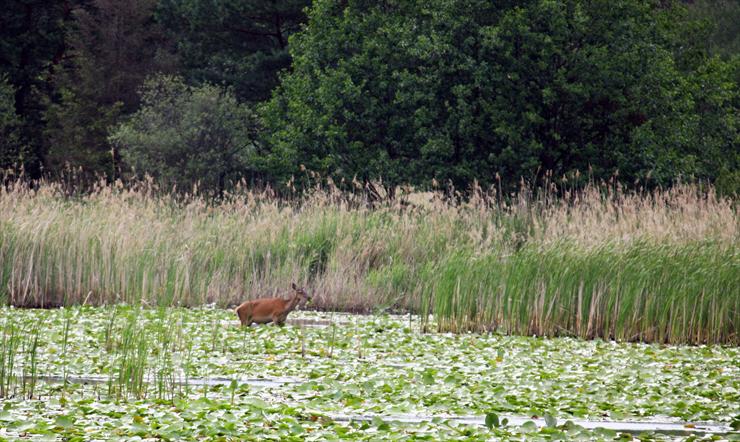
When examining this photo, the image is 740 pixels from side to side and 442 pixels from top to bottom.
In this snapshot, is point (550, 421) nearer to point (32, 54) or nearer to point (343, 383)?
point (343, 383)

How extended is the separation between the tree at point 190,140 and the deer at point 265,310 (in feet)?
67.2

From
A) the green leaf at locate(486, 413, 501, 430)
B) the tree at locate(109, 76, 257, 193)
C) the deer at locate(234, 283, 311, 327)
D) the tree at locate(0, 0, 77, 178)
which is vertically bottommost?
the deer at locate(234, 283, 311, 327)

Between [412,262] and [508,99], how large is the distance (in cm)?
1356

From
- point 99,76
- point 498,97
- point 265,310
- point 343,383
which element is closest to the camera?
point 343,383

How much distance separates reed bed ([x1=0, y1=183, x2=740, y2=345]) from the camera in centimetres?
1077

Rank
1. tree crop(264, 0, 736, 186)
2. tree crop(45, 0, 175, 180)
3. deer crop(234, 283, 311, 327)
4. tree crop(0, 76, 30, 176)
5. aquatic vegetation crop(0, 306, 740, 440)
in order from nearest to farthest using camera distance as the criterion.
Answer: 1. aquatic vegetation crop(0, 306, 740, 440)
2. deer crop(234, 283, 311, 327)
3. tree crop(264, 0, 736, 186)
4. tree crop(0, 76, 30, 176)
5. tree crop(45, 0, 175, 180)

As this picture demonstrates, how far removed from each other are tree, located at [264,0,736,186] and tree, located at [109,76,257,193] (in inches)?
156

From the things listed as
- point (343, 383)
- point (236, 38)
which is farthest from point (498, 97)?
point (343, 383)

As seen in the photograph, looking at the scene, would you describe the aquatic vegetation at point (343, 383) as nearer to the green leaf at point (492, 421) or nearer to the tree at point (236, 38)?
the green leaf at point (492, 421)

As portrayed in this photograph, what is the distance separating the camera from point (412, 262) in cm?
1430

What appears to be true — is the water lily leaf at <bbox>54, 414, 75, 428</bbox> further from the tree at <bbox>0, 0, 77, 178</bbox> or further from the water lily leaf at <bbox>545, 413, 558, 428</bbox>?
the tree at <bbox>0, 0, 77, 178</bbox>

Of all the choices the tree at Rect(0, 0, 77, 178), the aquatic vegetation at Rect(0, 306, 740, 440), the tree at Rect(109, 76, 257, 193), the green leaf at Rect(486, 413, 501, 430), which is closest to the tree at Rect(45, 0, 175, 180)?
the tree at Rect(0, 0, 77, 178)

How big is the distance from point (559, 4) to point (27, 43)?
21181 mm

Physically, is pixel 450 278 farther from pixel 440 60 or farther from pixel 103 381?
pixel 440 60
